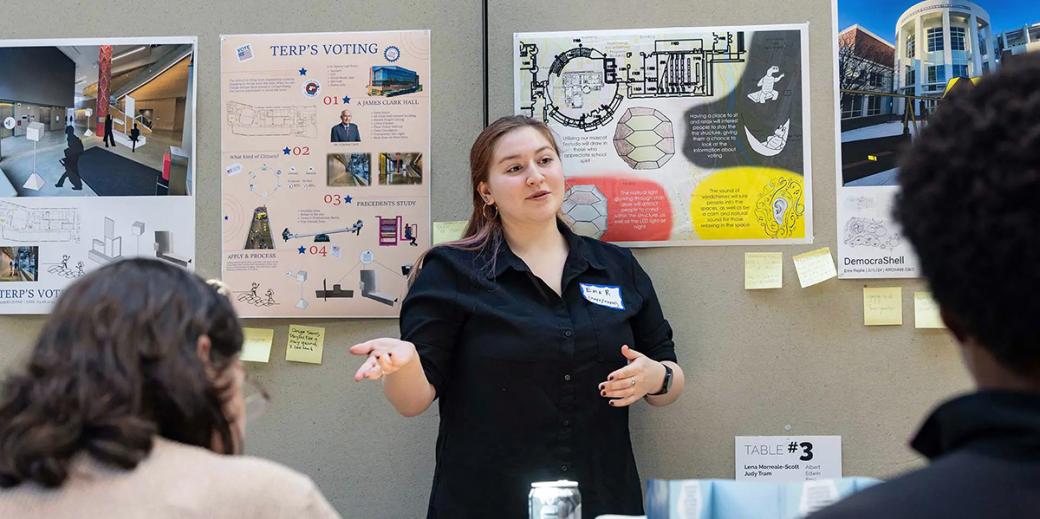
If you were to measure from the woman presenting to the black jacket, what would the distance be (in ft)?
4.44

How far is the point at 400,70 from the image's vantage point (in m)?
2.45

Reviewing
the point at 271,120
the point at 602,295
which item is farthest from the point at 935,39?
the point at 271,120

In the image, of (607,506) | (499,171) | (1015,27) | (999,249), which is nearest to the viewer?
(999,249)

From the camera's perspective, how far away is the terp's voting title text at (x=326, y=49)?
2455 mm

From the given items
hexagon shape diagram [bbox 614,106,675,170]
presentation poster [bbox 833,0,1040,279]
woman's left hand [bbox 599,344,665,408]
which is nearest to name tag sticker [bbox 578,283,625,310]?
woman's left hand [bbox 599,344,665,408]

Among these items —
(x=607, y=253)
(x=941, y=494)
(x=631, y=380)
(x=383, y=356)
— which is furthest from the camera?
(x=607, y=253)

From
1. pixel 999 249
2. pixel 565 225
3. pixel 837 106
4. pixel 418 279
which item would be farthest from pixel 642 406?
pixel 999 249

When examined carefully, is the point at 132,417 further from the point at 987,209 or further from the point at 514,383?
the point at 514,383

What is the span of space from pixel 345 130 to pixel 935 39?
1562 millimetres

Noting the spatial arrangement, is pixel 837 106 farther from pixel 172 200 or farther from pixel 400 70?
pixel 172 200

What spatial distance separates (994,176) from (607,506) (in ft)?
5.00

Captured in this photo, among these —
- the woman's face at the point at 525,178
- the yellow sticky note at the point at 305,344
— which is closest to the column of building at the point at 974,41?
the woman's face at the point at 525,178

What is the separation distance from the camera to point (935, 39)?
2.39m

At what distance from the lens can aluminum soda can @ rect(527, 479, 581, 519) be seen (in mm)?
1638
